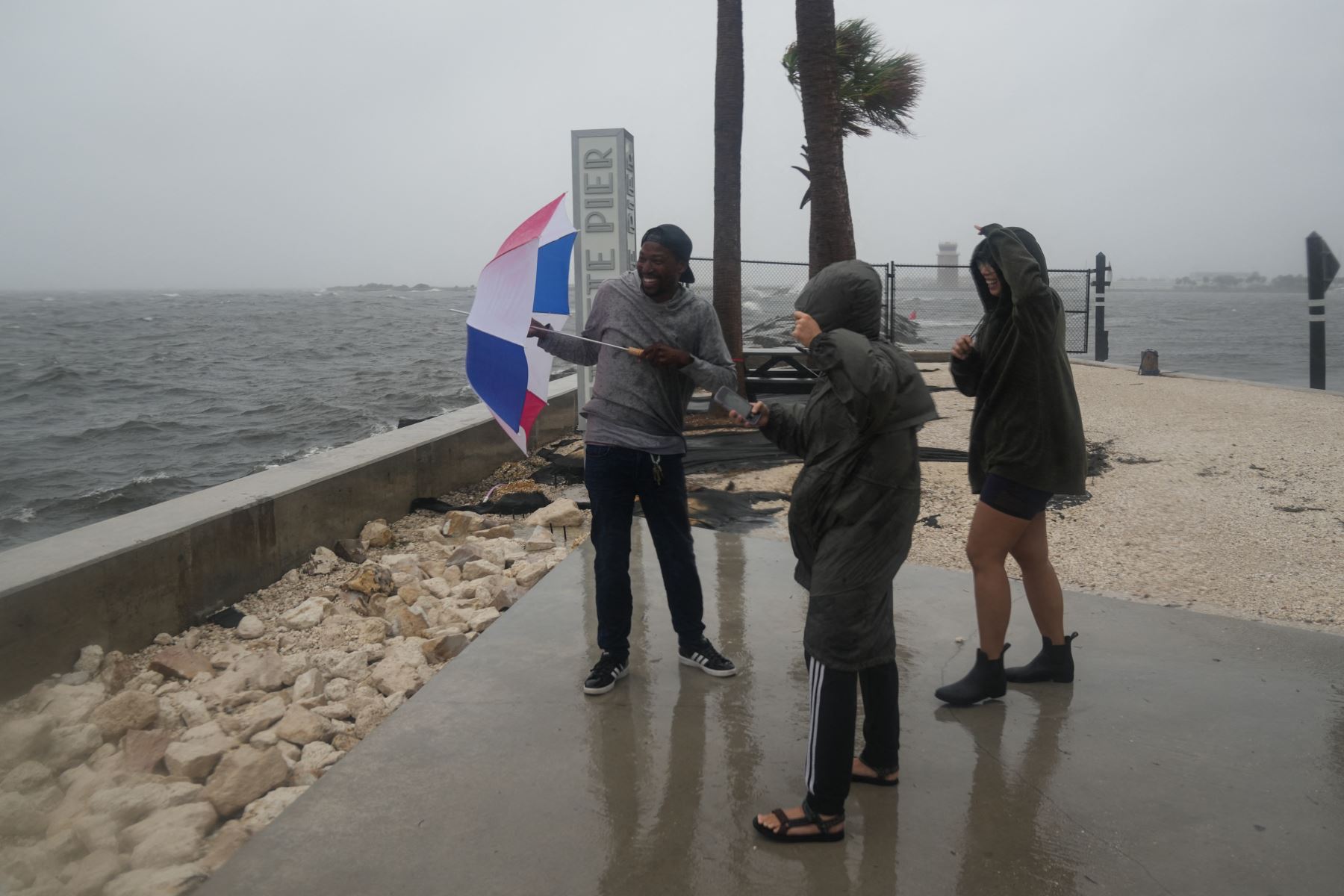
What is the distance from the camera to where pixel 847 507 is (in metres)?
2.65

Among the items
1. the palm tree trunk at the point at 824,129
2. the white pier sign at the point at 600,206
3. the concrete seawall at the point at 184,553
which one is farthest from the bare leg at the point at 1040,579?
the white pier sign at the point at 600,206

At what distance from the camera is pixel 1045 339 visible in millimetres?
3178

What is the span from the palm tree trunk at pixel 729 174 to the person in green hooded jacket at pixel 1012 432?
7454mm

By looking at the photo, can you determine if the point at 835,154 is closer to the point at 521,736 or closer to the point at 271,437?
the point at 521,736

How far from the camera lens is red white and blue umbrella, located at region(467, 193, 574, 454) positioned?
12.2ft

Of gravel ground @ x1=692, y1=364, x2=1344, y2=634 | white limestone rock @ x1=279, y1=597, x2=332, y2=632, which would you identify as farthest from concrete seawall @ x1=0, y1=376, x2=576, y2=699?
gravel ground @ x1=692, y1=364, x2=1344, y2=634

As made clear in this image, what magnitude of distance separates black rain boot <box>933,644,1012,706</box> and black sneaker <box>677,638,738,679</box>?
78cm

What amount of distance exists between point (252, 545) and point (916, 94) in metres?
10.7

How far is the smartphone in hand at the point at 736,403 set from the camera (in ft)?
9.28

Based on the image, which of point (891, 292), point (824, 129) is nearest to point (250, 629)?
point (824, 129)

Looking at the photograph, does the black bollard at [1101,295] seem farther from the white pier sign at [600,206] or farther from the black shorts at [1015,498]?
the black shorts at [1015,498]

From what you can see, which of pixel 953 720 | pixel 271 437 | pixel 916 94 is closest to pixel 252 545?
pixel 953 720

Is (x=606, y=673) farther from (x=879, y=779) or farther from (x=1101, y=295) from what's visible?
(x=1101, y=295)

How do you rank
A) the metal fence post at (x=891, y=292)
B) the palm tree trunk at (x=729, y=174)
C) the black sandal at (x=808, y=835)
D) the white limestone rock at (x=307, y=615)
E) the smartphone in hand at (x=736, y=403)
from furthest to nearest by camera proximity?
the metal fence post at (x=891, y=292) < the palm tree trunk at (x=729, y=174) < the white limestone rock at (x=307, y=615) < the smartphone in hand at (x=736, y=403) < the black sandal at (x=808, y=835)
